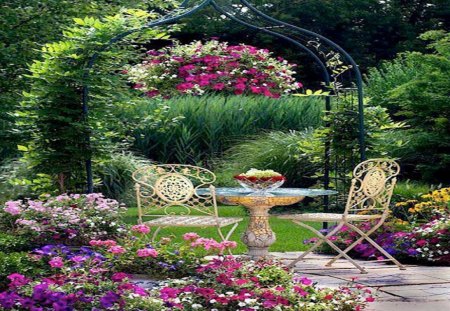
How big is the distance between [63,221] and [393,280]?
2514mm

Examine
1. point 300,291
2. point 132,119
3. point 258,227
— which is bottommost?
point 258,227

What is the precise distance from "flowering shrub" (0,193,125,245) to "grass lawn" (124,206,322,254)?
166 cm

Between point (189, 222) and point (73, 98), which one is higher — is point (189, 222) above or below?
below

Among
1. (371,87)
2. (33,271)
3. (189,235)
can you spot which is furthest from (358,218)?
(371,87)

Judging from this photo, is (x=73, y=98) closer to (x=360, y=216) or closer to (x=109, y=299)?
(x=360, y=216)

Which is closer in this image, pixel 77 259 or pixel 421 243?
pixel 77 259

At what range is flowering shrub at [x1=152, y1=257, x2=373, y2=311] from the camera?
4422 millimetres

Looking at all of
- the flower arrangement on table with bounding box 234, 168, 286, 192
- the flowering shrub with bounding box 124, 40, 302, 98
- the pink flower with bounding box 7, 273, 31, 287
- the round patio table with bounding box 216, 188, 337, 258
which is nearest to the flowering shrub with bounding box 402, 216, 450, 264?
the round patio table with bounding box 216, 188, 337, 258

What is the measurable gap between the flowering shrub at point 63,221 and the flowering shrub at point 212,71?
880 centimetres

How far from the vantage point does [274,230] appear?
9.71 metres

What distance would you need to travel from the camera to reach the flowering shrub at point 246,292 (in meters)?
4.42

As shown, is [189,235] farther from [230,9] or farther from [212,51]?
[212,51]

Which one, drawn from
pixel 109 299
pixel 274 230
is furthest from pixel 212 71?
pixel 109 299

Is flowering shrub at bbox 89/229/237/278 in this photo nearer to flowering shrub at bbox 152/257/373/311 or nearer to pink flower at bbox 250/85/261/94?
flowering shrub at bbox 152/257/373/311
